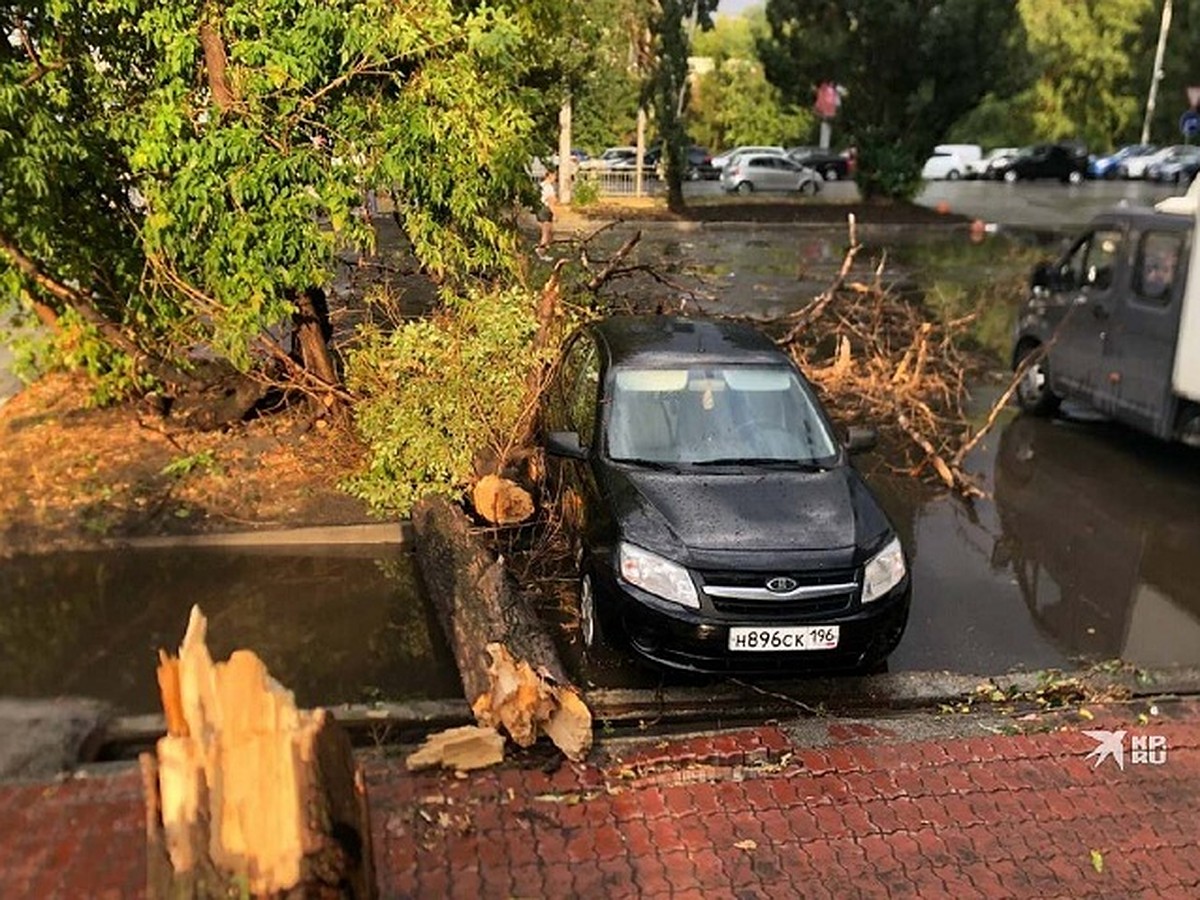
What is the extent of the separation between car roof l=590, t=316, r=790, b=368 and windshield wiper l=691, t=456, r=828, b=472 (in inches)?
32.4

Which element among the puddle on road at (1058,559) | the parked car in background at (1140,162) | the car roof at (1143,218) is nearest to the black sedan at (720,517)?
the puddle on road at (1058,559)

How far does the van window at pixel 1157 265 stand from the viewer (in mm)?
8883

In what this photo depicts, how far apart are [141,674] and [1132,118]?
62.1m

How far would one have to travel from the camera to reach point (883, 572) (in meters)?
5.61

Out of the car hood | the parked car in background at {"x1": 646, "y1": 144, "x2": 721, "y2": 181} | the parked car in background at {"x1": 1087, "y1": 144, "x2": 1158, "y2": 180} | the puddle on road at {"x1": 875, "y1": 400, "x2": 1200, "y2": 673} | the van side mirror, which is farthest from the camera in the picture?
the parked car in background at {"x1": 1087, "y1": 144, "x2": 1158, "y2": 180}

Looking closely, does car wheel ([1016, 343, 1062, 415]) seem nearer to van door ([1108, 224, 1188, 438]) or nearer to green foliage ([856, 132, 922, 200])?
van door ([1108, 224, 1188, 438])

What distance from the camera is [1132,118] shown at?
2206 inches

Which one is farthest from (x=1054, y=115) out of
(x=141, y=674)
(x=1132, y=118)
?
(x=141, y=674)

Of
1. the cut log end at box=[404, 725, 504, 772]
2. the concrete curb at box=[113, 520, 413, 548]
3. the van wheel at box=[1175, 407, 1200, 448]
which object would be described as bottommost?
the concrete curb at box=[113, 520, 413, 548]

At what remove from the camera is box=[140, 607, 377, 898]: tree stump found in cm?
302

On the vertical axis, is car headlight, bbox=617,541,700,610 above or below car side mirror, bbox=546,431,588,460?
below

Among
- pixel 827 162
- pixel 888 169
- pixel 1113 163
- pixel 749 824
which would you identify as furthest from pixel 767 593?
pixel 1113 163

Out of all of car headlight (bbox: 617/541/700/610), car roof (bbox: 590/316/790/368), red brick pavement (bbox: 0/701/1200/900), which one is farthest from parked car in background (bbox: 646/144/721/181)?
red brick pavement (bbox: 0/701/1200/900)

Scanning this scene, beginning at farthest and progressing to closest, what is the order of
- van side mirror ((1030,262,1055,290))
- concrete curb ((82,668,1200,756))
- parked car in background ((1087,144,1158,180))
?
parked car in background ((1087,144,1158,180)) < van side mirror ((1030,262,1055,290)) < concrete curb ((82,668,1200,756))
